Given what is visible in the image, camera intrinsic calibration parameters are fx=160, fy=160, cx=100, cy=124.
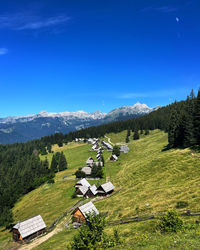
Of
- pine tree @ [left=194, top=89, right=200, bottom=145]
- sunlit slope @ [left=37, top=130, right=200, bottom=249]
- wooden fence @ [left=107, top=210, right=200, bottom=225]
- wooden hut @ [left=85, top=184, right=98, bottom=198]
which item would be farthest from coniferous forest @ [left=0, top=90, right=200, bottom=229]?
wooden fence @ [left=107, top=210, right=200, bottom=225]

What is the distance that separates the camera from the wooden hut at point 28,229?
4016 cm

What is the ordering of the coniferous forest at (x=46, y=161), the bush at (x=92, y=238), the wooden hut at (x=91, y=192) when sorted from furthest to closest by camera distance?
the coniferous forest at (x=46, y=161) < the wooden hut at (x=91, y=192) < the bush at (x=92, y=238)

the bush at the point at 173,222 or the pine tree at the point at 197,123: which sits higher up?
the pine tree at the point at 197,123

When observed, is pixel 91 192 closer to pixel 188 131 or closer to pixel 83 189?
pixel 83 189

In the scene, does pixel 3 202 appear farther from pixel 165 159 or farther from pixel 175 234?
pixel 175 234

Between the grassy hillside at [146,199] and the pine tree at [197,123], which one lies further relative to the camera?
the pine tree at [197,123]

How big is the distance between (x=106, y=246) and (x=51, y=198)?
2024 inches

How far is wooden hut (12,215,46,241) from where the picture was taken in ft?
132

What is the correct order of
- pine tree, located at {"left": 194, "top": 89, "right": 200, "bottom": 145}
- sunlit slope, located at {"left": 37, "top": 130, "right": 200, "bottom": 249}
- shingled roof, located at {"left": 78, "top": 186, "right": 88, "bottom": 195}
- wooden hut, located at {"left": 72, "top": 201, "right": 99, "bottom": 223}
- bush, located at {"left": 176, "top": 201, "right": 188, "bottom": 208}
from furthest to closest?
pine tree, located at {"left": 194, "top": 89, "right": 200, "bottom": 145}, shingled roof, located at {"left": 78, "top": 186, "right": 88, "bottom": 195}, wooden hut, located at {"left": 72, "top": 201, "right": 99, "bottom": 223}, bush, located at {"left": 176, "top": 201, "right": 188, "bottom": 208}, sunlit slope, located at {"left": 37, "top": 130, "right": 200, "bottom": 249}

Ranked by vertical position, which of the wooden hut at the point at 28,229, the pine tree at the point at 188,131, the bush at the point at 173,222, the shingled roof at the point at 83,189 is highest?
the pine tree at the point at 188,131

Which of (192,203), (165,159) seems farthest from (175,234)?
(165,159)

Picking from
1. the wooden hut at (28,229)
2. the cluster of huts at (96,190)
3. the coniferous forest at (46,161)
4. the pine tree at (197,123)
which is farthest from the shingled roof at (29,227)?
the pine tree at (197,123)

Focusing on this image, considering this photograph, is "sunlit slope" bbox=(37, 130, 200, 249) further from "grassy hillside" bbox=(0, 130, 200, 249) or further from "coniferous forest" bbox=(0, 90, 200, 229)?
"coniferous forest" bbox=(0, 90, 200, 229)

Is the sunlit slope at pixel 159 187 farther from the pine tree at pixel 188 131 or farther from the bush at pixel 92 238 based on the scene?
the bush at pixel 92 238
